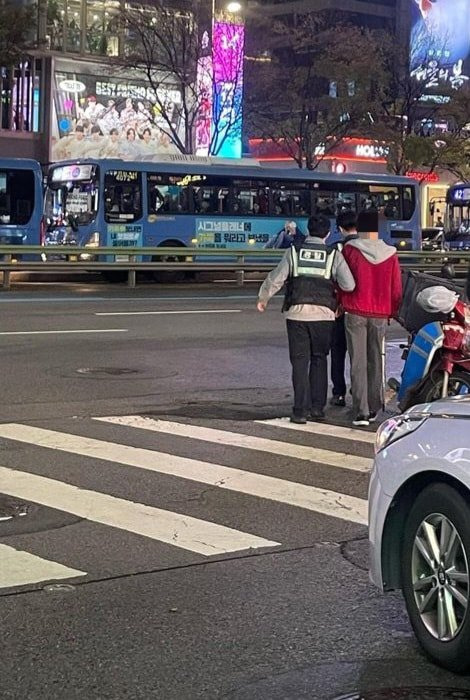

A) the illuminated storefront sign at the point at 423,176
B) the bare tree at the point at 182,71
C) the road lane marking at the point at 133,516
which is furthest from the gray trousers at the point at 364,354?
the illuminated storefront sign at the point at 423,176

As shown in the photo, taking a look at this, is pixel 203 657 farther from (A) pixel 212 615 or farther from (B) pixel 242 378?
(B) pixel 242 378

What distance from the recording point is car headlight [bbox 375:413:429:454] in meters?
4.51

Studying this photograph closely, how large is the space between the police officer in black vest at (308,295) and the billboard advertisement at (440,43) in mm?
43591

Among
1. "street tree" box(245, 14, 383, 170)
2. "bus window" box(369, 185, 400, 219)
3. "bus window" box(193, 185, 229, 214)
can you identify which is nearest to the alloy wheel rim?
"bus window" box(193, 185, 229, 214)

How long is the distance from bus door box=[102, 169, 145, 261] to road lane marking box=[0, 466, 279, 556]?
70.5ft

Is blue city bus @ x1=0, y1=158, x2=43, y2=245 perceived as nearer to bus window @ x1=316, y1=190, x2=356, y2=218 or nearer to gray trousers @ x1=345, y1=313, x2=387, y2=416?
bus window @ x1=316, y1=190, x2=356, y2=218

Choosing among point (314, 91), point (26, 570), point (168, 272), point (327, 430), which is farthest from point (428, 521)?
point (314, 91)

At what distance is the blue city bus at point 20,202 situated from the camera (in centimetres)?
2889

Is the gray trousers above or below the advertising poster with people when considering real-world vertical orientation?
below

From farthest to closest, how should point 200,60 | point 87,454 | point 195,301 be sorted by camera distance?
point 200,60 < point 195,301 < point 87,454

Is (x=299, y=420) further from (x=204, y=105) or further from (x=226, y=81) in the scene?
(x=204, y=105)

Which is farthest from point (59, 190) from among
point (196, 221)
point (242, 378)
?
point (242, 378)

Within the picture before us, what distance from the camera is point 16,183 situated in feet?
94.9

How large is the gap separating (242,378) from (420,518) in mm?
7844
